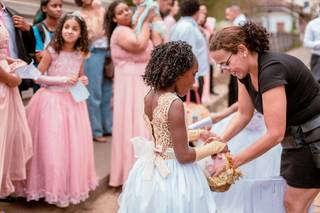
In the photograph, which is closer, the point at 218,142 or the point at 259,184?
the point at 218,142

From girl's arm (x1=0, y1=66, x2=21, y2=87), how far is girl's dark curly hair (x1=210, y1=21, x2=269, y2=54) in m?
1.56

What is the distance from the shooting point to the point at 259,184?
2.94 meters

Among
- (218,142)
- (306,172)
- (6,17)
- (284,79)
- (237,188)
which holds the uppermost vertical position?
(6,17)

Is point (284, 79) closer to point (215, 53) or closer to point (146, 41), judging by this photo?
point (215, 53)

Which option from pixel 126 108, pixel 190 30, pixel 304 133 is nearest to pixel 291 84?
pixel 304 133

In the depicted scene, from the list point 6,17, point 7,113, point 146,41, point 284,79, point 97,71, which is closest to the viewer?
point 284,79

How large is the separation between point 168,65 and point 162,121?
304 mm

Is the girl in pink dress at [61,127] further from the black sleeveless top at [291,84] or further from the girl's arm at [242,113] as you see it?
the black sleeveless top at [291,84]

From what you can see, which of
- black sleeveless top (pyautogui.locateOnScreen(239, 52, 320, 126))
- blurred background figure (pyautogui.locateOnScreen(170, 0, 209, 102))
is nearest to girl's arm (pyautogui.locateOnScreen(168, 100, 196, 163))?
black sleeveless top (pyautogui.locateOnScreen(239, 52, 320, 126))

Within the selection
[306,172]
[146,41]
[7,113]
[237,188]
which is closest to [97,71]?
[146,41]

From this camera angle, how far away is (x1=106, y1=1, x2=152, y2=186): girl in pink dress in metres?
4.73

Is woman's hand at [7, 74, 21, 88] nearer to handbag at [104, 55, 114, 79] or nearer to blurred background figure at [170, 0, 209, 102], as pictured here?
handbag at [104, 55, 114, 79]

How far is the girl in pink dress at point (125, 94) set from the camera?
186 inches

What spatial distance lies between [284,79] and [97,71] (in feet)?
12.6
